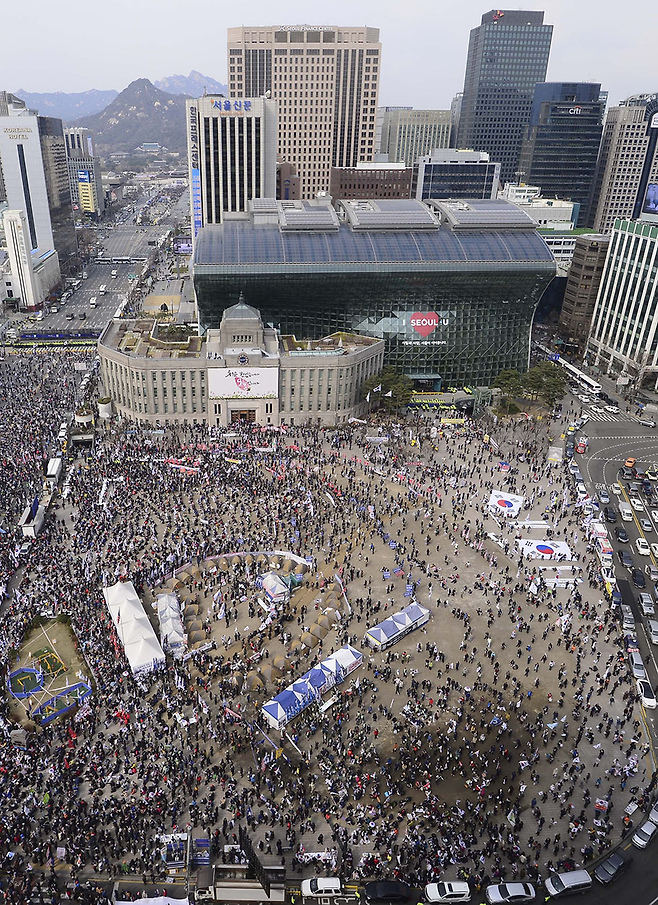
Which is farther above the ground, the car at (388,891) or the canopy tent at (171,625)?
the canopy tent at (171,625)

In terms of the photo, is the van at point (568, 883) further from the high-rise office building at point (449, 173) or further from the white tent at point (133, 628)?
the high-rise office building at point (449, 173)

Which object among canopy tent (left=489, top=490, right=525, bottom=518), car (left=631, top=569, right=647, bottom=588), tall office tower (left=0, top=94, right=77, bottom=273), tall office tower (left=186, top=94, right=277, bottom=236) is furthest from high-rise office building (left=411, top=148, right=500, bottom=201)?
car (left=631, top=569, right=647, bottom=588)

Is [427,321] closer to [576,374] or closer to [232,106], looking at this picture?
[576,374]

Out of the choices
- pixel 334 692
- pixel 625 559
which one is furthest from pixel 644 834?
pixel 625 559

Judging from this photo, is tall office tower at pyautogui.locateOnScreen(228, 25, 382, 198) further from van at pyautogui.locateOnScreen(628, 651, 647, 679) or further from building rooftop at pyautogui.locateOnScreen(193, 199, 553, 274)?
van at pyautogui.locateOnScreen(628, 651, 647, 679)

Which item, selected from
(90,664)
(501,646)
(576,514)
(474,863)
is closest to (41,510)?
(90,664)

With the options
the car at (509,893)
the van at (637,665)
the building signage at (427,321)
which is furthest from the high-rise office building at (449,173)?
the car at (509,893)
